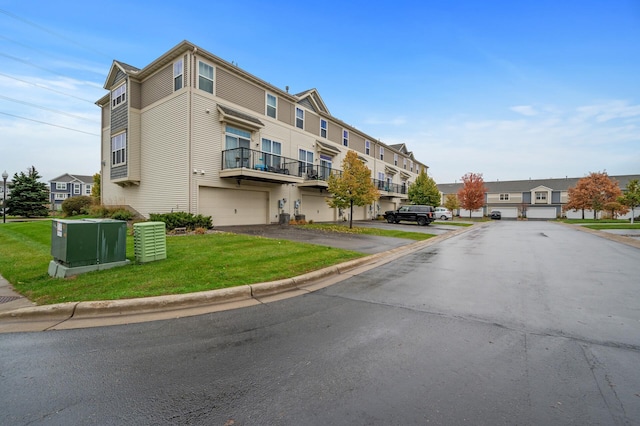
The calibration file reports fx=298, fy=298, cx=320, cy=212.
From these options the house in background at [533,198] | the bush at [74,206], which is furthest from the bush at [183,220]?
the house in background at [533,198]

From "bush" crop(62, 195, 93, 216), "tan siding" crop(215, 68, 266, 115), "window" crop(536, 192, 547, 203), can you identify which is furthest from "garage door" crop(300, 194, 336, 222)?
"window" crop(536, 192, 547, 203)

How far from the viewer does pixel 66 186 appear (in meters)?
63.8

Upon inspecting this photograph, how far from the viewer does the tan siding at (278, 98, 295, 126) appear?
2142cm

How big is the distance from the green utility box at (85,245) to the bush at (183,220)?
7345 mm

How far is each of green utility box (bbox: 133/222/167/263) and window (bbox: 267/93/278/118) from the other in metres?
14.9

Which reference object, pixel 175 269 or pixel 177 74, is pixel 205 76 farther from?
pixel 175 269

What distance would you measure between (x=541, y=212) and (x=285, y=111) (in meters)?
62.0

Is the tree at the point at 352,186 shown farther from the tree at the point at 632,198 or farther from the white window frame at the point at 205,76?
the tree at the point at 632,198

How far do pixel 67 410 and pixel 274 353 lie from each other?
71.5 inches

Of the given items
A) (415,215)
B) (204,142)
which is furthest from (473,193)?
(204,142)

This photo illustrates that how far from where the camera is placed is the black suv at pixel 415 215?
27.0m

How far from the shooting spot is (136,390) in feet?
8.91

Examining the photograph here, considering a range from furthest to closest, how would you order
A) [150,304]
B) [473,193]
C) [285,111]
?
[473,193] < [285,111] < [150,304]

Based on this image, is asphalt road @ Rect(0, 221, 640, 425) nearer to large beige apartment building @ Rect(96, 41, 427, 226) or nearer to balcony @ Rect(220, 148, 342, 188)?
balcony @ Rect(220, 148, 342, 188)
